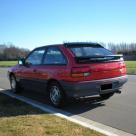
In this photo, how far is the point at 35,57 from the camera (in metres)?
10.8

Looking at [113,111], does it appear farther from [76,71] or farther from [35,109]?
[35,109]

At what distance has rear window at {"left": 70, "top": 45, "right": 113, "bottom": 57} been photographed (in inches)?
368

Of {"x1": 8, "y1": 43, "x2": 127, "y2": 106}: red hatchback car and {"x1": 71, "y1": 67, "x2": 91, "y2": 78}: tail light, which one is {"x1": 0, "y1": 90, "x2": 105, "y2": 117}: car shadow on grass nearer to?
{"x1": 8, "y1": 43, "x2": 127, "y2": 106}: red hatchback car

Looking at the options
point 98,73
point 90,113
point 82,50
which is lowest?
point 90,113

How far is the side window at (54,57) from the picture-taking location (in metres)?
9.24

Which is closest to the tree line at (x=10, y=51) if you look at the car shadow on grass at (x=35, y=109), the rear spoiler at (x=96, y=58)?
the car shadow on grass at (x=35, y=109)

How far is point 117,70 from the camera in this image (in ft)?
30.4

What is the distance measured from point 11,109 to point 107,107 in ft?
8.31

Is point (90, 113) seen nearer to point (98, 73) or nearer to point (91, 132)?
point (98, 73)

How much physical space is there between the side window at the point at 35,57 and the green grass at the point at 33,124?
2.06 m

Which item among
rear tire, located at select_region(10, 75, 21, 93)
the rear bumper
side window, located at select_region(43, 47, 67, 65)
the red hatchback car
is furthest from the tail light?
rear tire, located at select_region(10, 75, 21, 93)

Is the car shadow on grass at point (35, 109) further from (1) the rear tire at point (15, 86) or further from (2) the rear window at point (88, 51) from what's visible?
(1) the rear tire at point (15, 86)

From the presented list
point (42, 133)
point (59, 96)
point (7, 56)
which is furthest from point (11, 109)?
point (7, 56)

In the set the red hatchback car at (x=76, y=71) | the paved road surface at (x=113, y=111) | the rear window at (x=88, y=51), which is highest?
the rear window at (x=88, y=51)
